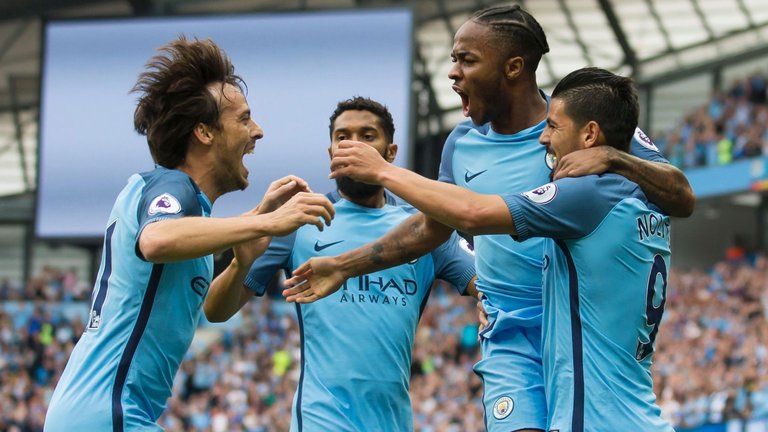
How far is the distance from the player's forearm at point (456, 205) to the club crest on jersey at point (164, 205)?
87 centimetres

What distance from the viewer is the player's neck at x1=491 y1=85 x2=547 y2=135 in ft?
18.0

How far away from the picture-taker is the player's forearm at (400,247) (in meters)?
5.67

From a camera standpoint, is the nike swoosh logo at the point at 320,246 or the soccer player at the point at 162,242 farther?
the nike swoosh logo at the point at 320,246

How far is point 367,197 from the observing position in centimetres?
633

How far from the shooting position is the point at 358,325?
5938 mm

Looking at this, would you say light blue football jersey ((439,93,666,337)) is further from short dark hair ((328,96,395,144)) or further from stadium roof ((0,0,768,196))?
stadium roof ((0,0,768,196))

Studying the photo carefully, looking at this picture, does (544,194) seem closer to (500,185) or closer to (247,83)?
(500,185)

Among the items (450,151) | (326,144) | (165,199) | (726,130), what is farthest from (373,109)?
(726,130)

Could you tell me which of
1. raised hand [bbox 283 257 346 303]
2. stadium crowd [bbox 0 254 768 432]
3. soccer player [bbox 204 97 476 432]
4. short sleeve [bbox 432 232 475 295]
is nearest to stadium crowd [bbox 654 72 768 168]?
stadium crowd [bbox 0 254 768 432]

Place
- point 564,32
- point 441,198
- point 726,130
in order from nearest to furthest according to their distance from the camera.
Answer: point 441,198
point 726,130
point 564,32

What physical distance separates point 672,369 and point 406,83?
26.1 feet

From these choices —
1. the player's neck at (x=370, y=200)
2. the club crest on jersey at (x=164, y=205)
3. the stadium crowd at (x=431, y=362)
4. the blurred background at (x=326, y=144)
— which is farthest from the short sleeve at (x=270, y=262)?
the blurred background at (x=326, y=144)

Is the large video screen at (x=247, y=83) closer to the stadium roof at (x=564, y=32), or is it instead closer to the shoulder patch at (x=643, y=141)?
the stadium roof at (x=564, y=32)

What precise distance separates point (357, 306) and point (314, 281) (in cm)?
50
